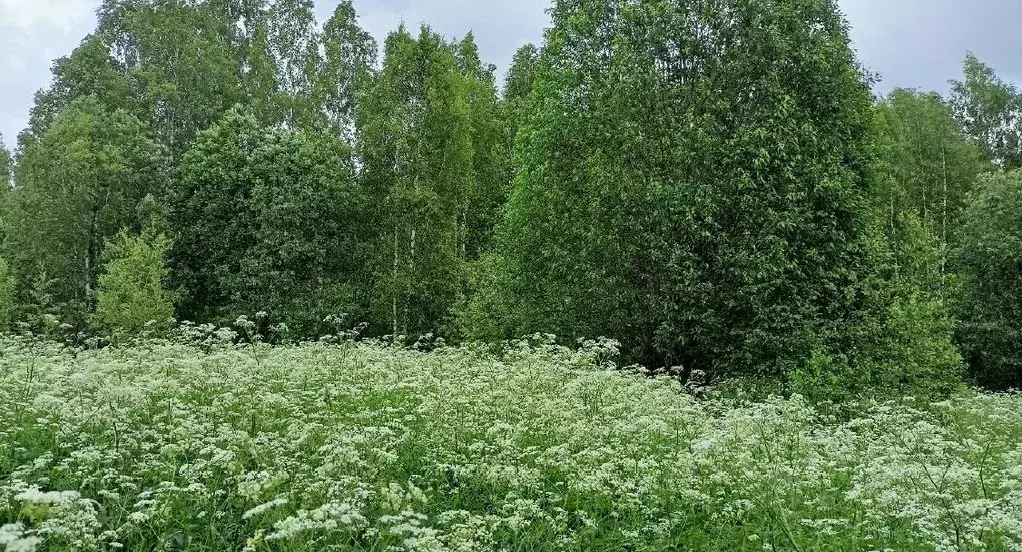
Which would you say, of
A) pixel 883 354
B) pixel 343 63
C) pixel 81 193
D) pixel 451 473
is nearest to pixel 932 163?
pixel 883 354

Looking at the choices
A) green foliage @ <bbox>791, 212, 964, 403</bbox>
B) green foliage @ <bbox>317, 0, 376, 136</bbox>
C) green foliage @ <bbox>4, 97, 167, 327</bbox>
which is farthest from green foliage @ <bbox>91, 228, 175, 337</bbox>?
green foliage @ <bbox>791, 212, 964, 403</bbox>

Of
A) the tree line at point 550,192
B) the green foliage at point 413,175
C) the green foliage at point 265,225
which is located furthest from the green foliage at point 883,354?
the green foliage at point 265,225

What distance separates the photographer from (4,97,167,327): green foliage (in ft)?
112

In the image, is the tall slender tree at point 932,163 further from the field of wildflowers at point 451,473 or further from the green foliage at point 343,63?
the field of wildflowers at point 451,473

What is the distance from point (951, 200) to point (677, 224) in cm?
2806

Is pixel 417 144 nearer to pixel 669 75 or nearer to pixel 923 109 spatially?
pixel 669 75

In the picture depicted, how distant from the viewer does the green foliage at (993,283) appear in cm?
3256

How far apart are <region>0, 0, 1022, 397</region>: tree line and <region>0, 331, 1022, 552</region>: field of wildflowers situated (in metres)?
5.60

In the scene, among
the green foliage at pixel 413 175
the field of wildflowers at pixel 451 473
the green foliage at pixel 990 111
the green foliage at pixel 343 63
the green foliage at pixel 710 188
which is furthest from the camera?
the green foliage at pixel 990 111

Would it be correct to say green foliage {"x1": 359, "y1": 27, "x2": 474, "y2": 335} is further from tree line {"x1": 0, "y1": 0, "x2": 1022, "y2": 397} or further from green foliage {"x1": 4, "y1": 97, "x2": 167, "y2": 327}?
green foliage {"x1": 4, "y1": 97, "x2": 167, "y2": 327}

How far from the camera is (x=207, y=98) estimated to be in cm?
3847

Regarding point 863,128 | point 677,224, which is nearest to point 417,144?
point 677,224

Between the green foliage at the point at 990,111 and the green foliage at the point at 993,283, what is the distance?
1391 cm

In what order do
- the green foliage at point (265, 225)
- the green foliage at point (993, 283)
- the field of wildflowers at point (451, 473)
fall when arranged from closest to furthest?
the field of wildflowers at point (451, 473) → the green foliage at point (265, 225) → the green foliage at point (993, 283)
